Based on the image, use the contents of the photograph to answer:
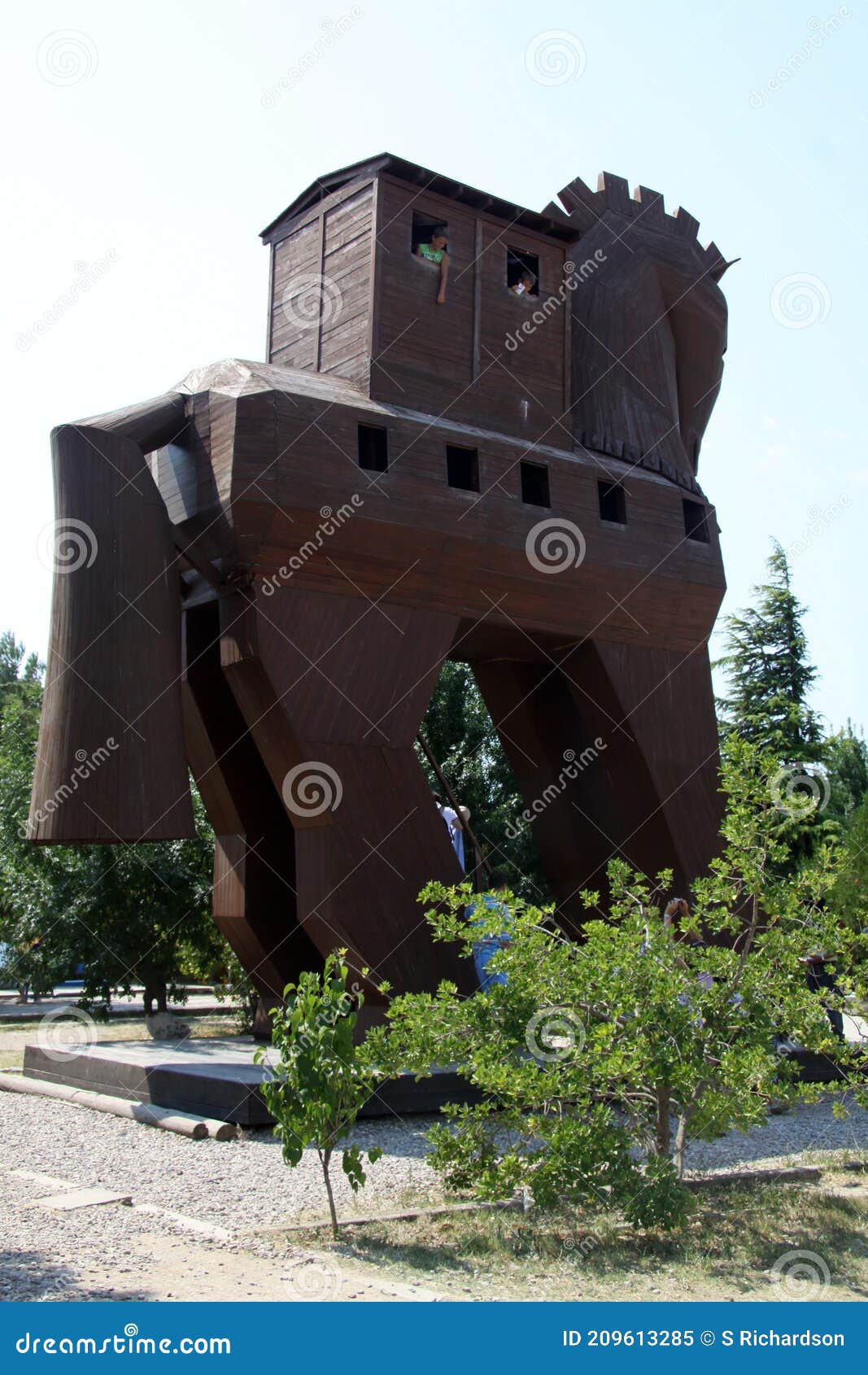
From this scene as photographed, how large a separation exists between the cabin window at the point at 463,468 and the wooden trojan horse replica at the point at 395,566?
24mm

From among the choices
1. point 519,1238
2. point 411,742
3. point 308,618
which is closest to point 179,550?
point 308,618

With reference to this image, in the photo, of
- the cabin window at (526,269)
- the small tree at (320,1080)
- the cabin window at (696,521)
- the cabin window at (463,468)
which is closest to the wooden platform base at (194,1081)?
the small tree at (320,1080)

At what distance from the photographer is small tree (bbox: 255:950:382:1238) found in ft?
23.3

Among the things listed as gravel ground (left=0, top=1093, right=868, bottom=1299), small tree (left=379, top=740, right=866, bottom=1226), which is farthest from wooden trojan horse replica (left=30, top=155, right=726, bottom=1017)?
small tree (left=379, top=740, right=866, bottom=1226)

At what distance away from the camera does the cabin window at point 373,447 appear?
12875 millimetres

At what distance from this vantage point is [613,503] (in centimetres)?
1520

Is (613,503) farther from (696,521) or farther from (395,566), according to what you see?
(395,566)

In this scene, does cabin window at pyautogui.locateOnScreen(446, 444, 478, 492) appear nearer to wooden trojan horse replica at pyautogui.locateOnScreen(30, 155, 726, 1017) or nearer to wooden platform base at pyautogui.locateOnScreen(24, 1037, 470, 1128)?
wooden trojan horse replica at pyautogui.locateOnScreen(30, 155, 726, 1017)

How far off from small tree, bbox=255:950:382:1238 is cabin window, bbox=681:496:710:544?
10150 millimetres

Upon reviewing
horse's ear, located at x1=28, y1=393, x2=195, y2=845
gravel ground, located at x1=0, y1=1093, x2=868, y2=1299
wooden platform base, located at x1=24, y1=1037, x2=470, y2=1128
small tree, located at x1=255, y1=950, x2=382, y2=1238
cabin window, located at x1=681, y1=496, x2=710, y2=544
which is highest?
cabin window, located at x1=681, y1=496, x2=710, y2=544

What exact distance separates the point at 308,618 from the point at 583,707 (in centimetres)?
456

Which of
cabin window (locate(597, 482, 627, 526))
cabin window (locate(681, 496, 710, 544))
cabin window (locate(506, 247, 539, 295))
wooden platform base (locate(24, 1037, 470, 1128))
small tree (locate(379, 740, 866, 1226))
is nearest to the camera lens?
small tree (locate(379, 740, 866, 1226))

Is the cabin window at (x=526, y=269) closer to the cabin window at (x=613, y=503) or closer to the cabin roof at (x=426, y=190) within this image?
the cabin roof at (x=426, y=190)

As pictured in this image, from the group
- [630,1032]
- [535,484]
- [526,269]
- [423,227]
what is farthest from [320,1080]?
[526,269]
